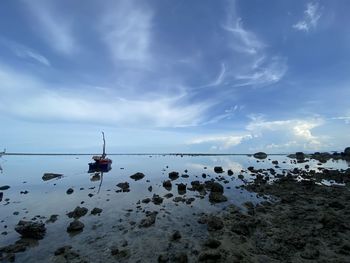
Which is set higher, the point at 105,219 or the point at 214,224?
the point at 214,224

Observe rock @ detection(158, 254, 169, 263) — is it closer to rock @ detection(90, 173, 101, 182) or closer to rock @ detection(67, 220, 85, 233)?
rock @ detection(67, 220, 85, 233)

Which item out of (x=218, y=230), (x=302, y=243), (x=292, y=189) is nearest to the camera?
(x=302, y=243)

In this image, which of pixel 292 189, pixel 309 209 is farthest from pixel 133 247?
pixel 292 189

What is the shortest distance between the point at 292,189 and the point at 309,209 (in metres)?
13.6

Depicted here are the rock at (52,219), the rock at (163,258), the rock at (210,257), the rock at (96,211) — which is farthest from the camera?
the rock at (96,211)

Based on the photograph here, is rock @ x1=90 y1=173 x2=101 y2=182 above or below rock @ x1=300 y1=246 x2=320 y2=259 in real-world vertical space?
above

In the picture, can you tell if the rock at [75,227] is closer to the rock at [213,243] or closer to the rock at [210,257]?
the rock at [213,243]

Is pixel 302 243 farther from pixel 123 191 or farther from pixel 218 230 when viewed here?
pixel 123 191

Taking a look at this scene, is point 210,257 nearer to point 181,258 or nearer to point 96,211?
point 181,258

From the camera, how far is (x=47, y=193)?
4047 cm

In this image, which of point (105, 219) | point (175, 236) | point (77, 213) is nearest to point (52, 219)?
point (77, 213)

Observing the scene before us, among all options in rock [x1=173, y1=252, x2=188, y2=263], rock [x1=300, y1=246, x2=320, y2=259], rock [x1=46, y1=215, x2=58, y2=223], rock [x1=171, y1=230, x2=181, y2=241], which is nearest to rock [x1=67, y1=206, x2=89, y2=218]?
rock [x1=46, y1=215, x2=58, y2=223]

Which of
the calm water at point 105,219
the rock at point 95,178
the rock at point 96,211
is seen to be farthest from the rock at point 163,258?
the rock at point 95,178

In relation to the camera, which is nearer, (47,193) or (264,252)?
(264,252)
